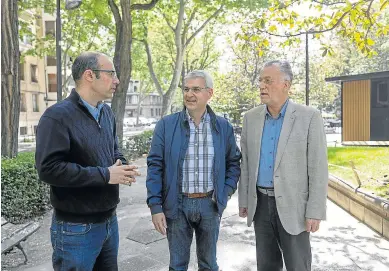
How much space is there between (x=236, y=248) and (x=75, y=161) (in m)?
3.37

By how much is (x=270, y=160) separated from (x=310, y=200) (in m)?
0.46

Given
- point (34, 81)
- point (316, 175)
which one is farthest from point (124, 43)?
point (34, 81)

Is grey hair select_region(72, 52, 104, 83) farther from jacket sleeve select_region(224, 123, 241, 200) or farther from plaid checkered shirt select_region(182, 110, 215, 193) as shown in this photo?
jacket sleeve select_region(224, 123, 241, 200)

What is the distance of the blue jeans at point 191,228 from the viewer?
10.5ft

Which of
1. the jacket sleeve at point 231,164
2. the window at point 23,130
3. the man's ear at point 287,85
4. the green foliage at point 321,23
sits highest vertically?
the green foliage at point 321,23

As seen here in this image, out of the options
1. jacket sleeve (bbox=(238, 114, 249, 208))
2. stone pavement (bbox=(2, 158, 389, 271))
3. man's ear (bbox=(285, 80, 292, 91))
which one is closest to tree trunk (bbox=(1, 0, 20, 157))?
stone pavement (bbox=(2, 158, 389, 271))

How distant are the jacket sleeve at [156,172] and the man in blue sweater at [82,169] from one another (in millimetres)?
420

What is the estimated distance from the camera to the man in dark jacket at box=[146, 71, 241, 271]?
3.17m

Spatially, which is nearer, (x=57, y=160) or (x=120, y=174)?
(x=57, y=160)

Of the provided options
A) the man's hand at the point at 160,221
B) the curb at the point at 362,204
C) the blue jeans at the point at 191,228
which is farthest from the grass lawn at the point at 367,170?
the man's hand at the point at 160,221

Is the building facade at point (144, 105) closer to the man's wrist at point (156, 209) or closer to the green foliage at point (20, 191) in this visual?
the green foliage at point (20, 191)

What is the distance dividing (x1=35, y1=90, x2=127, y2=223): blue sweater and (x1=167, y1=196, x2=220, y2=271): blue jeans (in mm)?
685

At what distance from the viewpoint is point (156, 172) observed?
3.19 m

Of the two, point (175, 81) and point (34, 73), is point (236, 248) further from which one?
point (34, 73)
